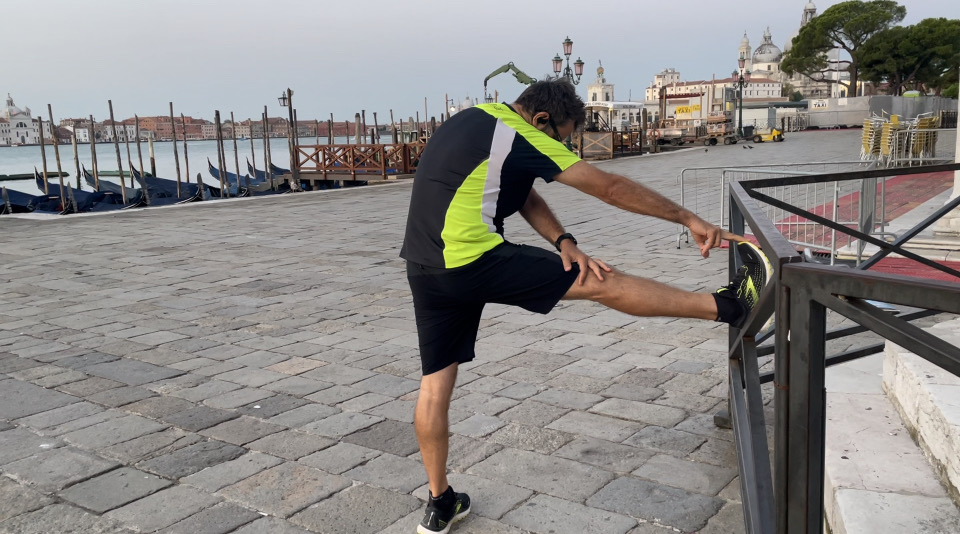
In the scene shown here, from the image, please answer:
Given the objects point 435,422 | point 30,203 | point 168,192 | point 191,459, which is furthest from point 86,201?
point 435,422

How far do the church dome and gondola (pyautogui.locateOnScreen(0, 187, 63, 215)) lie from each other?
139m

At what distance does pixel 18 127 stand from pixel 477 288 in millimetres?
140111

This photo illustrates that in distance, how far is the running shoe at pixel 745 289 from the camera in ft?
7.76

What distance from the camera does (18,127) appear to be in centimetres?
12219

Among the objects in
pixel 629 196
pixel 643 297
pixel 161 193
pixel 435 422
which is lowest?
pixel 161 193

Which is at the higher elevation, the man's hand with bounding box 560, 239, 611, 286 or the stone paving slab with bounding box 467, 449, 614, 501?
the man's hand with bounding box 560, 239, 611, 286

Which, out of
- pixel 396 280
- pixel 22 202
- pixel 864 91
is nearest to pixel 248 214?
pixel 396 280

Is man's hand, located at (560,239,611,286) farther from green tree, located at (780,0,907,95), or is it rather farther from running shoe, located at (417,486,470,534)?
green tree, located at (780,0,907,95)

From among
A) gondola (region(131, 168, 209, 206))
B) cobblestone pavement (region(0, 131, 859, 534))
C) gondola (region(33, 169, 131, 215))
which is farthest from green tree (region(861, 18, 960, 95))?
cobblestone pavement (region(0, 131, 859, 534))

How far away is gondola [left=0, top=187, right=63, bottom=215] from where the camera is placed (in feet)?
75.1

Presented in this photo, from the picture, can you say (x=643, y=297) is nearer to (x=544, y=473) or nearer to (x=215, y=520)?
(x=544, y=473)

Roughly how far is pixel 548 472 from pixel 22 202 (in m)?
24.4

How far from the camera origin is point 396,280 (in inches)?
284

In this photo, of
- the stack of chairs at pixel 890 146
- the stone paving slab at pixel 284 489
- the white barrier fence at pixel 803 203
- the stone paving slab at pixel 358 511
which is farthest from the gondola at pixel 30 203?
the stone paving slab at pixel 358 511
